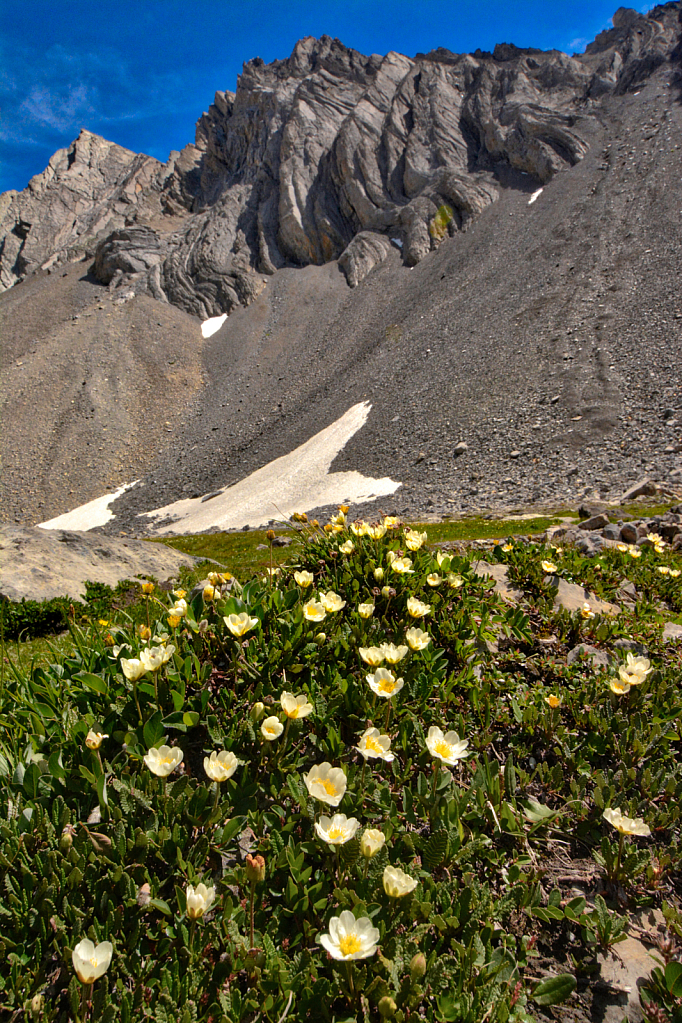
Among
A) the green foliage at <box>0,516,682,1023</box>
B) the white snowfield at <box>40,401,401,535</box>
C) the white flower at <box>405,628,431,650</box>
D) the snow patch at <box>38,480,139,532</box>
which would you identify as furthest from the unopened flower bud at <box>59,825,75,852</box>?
the snow patch at <box>38,480,139,532</box>

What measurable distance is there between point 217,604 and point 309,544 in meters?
1.44

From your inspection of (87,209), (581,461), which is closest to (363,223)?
(581,461)

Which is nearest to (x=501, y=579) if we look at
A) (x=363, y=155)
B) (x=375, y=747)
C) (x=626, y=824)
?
(x=626, y=824)

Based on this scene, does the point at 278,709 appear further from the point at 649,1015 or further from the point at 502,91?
the point at 502,91

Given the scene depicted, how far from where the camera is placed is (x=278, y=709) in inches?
103

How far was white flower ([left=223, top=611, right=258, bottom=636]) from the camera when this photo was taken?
9.01ft

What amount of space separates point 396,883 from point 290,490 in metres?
34.8

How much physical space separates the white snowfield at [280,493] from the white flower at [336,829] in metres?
27.1

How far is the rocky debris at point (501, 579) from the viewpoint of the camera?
184 inches

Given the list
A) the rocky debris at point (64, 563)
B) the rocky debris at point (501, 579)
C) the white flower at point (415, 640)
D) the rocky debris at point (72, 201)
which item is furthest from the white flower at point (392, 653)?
the rocky debris at point (72, 201)

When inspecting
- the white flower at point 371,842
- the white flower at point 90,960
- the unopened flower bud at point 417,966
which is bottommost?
the unopened flower bud at point 417,966

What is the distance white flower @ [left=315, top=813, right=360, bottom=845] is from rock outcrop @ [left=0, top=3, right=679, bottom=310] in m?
71.7

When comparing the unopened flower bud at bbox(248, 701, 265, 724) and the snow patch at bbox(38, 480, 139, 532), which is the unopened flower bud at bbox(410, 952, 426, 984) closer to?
the unopened flower bud at bbox(248, 701, 265, 724)

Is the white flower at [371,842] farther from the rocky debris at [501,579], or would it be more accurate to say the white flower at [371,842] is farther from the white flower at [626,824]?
the rocky debris at [501,579]
